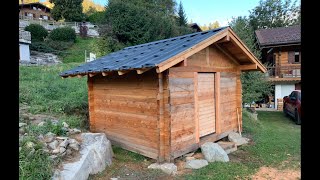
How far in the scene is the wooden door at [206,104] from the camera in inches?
282

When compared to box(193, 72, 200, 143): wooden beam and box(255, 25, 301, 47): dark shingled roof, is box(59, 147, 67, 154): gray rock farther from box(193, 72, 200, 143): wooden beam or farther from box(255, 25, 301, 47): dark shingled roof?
box(255, 25, 301, 47): dark shingled roof

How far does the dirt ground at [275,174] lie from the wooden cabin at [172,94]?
1.81m

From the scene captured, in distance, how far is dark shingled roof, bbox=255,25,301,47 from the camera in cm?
2002

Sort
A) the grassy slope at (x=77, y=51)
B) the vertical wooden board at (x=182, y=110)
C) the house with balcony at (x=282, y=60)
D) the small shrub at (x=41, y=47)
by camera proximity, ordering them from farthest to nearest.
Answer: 1. the small shrub at (x=41, y=47)
2. the grassy slope at (x=77, y=51)
3. the house with balcony at (x=282, y=60)
4. the vertical wooden board at (x=182, y=110)

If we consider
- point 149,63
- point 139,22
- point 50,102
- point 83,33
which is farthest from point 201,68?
point 83,33

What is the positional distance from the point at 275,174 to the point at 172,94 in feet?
10.3

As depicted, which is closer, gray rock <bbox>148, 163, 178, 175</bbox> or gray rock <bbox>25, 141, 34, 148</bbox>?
gray rock <bbox>25, 141, 34, 148</bbox>

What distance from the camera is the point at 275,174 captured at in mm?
5727

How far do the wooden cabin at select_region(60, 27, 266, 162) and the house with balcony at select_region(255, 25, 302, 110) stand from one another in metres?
12.6

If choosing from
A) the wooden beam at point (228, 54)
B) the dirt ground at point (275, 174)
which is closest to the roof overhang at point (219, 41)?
the wooden beam at point (228, 54)

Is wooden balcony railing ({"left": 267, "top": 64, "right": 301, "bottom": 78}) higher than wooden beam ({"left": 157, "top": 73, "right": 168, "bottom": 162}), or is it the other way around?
wooden balcony railing ({"left": 267, "top": 64, "right": 301, "bottom": 78})

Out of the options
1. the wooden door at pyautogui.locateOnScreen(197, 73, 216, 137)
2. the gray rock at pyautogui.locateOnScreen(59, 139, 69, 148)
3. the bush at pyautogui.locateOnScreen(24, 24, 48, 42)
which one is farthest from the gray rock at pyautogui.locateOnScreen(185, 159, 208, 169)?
the bush at pyautogui.locateOnScreen(24, 24, 48, 42)

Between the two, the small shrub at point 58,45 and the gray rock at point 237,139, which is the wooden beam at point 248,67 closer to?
the gray rock at point 237,139
